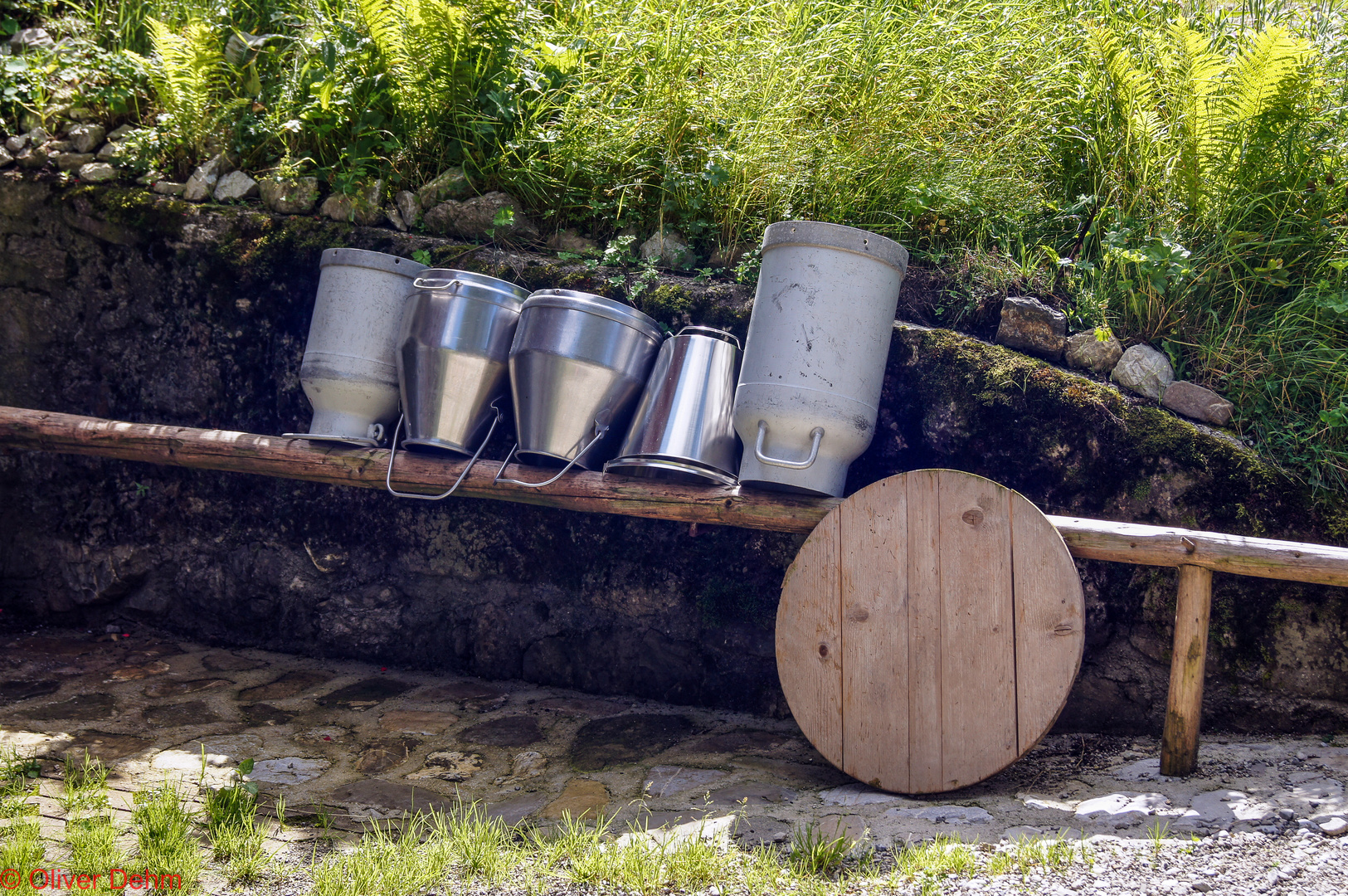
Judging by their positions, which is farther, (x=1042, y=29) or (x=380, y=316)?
(x=1042, y=29)

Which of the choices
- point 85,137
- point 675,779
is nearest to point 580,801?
point 675,779

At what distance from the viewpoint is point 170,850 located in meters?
1.96

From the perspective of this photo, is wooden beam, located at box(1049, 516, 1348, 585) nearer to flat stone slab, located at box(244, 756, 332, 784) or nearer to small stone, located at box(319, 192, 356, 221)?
flat stone slab, located at box(244, 756, 332, 784)

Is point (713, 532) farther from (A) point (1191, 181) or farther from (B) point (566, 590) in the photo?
(A) point (1191, 181)

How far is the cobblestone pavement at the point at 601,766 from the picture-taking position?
6.48ft

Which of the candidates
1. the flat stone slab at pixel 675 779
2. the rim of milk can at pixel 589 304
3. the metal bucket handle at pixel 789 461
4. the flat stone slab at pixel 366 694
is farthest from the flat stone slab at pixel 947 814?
the flat stone slab at pixel 366 694

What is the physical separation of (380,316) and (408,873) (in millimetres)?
1927

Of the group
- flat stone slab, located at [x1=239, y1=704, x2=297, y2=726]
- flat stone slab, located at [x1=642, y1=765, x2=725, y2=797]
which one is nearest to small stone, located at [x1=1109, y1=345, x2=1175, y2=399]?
flat stone slab, located at [x1=642, y1=765, x2=725, y2=797]

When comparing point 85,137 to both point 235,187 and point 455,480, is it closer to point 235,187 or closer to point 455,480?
point 235,187

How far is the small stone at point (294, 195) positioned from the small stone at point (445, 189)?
1.58 feet

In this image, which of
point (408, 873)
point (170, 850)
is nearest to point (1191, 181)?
point (408, 873)

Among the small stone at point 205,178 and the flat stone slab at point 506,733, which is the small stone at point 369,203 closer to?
the small stone at point 205,178

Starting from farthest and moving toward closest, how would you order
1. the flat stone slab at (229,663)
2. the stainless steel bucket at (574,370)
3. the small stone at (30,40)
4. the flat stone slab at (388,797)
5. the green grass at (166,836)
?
the small stone at (30,40) → the flat stone slab at (229,663) → the stainless steel bucket at (574,370) → the flat stone slab at (388,797) → the green grass at (166,836)

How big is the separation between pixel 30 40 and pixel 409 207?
2554 mm
